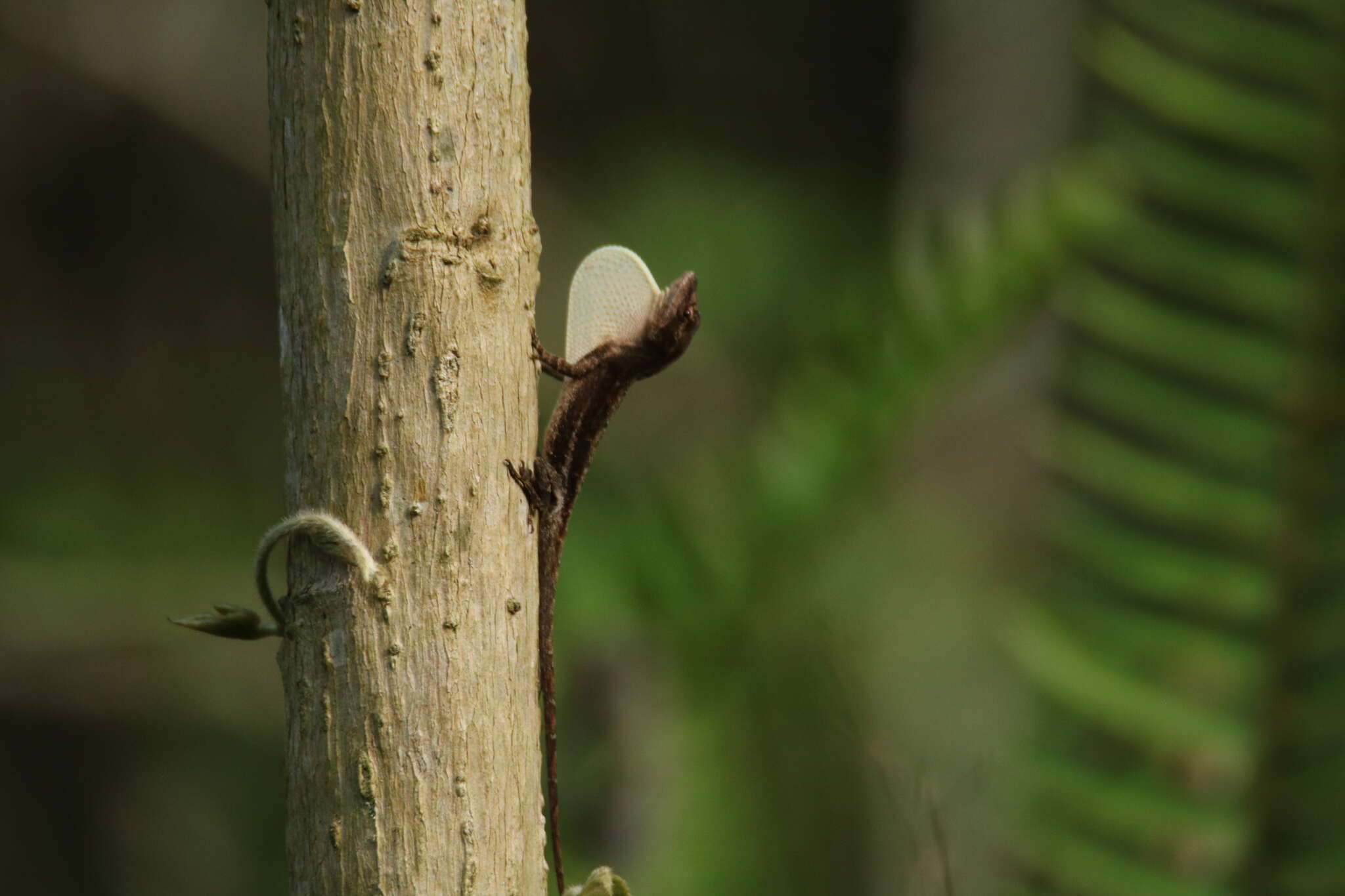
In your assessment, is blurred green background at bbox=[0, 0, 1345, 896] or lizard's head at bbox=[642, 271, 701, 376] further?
blurred green background at bbox=[0, 0, 1345, 896]

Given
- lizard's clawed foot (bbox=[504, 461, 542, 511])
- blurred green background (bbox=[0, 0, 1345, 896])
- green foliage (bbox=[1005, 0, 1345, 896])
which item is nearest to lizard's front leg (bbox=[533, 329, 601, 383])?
lizard's clawed foot (bbox=[504, 461, 542, 511])

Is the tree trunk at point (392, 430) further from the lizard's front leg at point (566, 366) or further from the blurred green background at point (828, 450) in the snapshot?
the blurred green background at point (828, 450)

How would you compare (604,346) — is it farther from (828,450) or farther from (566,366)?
(828,450)

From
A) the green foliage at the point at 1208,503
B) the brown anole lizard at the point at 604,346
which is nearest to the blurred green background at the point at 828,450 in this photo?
the green foliage at the point at 1208,503

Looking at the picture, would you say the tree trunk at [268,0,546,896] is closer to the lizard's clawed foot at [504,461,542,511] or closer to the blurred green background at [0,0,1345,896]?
the lizard's clawed foot at [504,461,542,511]

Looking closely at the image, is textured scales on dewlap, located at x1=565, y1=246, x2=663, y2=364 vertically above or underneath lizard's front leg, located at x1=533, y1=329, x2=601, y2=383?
above

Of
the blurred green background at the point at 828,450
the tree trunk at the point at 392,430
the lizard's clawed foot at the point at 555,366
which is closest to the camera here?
the tree trunk at the point at 392,430
